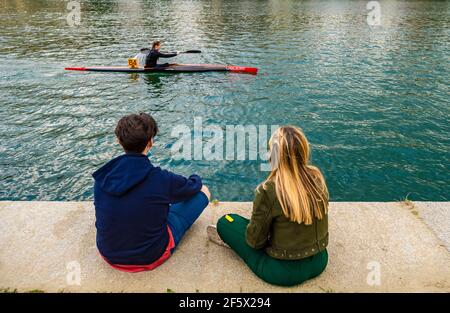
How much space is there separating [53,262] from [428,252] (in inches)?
190

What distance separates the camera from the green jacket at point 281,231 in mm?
3818

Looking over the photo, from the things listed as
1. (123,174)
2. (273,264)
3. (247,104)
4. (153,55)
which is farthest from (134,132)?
(153,55)

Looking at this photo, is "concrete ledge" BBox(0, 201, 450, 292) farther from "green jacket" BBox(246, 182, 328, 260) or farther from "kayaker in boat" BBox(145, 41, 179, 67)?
"kayaker in boat" BBox(145, 41, 179, 67)

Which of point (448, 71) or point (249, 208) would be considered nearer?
point (249, 208)

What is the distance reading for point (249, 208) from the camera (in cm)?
573

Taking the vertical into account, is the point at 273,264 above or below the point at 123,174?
below

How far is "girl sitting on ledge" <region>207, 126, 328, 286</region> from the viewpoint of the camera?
3738 mm

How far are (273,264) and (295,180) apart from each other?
1.01 meters

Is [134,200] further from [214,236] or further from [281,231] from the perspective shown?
[281,231]

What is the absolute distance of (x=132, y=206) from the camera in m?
3.98

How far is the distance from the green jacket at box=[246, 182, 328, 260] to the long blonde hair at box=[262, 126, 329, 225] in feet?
0.29

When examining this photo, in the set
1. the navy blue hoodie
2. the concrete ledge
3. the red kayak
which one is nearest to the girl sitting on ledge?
the concrete ledge

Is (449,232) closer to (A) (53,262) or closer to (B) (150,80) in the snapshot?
(A) (53,262)
